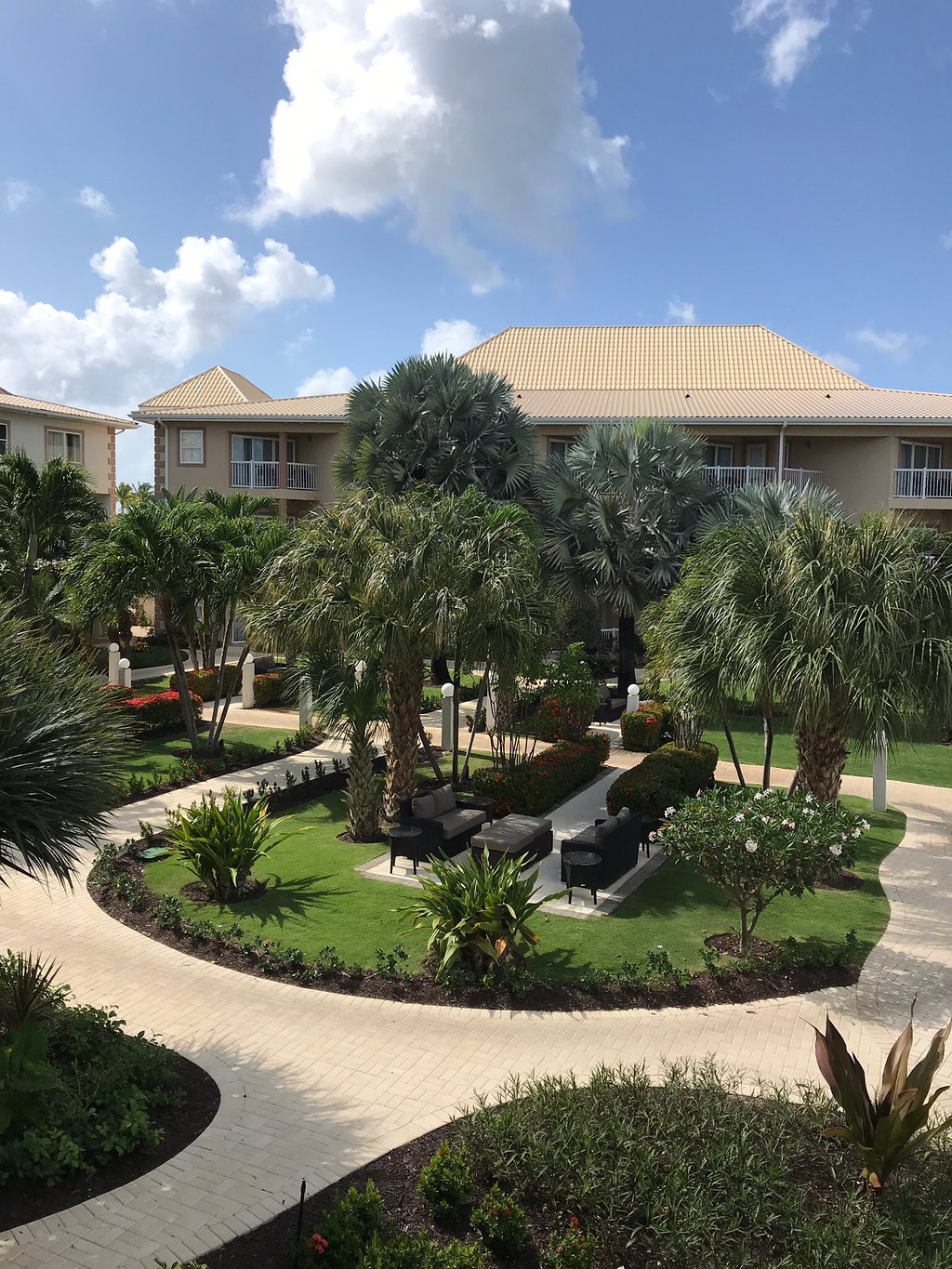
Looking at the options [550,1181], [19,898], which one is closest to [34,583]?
[19,898]

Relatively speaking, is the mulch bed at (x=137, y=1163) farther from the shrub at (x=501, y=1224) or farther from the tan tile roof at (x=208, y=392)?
the tan tile roof at (x=208, y=392)

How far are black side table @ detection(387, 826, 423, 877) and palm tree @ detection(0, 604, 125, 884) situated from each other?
5676 millimetres

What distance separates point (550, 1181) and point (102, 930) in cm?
642

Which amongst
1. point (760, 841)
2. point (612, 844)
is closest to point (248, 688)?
point (612, 844)

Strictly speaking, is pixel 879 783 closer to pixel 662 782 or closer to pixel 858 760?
pixel 858 760

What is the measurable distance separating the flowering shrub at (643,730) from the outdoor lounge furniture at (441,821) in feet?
24.5

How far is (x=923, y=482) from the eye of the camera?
100 ft

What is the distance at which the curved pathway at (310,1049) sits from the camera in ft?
19.7

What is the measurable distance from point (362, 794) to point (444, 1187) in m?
8.07

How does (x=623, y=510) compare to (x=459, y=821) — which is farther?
(x=623, y=510)

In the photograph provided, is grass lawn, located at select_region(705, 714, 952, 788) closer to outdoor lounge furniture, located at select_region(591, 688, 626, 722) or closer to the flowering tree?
outdoor lounge furniture, located at select_region(591, 688, 626, 722)

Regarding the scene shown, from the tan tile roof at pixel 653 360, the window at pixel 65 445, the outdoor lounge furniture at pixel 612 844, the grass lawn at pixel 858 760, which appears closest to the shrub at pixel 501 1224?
the outdoor lounge furniture at pixel 612 844

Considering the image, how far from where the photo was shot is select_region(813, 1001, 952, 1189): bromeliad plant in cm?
598

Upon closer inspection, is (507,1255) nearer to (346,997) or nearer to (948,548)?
(346,997)
